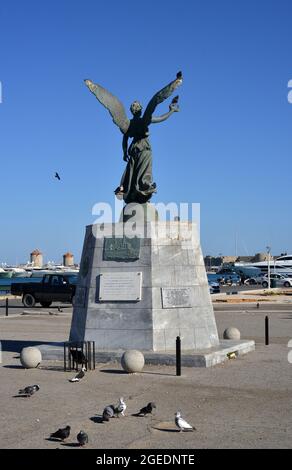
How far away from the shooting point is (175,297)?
1545 cm

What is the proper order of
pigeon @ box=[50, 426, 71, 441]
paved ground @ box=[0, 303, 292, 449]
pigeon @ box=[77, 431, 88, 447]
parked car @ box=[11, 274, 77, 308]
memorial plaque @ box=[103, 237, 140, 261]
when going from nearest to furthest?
1. pigeon @ box=[77, 431, 88, 447]
2. pigeon @ box=[50, 426, 71, 441]
3. paved ground @ box=[0, 303, 292, 449]
4. memorial plaque @ box=[103, 237, 140, 261]
5. parked car @ box=[11, 274, 77, 308]

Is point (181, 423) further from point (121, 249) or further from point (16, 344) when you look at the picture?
point (16, 344)

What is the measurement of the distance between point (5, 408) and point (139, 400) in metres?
2.10

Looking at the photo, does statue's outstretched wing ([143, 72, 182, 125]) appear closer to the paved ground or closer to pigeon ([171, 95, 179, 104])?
pigeon ([171, 95, 179, 104])

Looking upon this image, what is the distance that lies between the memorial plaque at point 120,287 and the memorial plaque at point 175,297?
59 centimetres

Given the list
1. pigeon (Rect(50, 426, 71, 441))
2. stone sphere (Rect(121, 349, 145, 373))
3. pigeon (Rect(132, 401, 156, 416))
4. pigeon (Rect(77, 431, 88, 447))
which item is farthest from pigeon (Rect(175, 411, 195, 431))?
stone sphere (Rect(121, 349, 145, 373))

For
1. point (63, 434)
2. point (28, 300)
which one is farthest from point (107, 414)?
point (28, 300)

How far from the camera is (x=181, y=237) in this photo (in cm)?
1599

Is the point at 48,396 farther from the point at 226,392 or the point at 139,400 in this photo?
the point at 226,392

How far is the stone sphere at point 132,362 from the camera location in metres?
13.2

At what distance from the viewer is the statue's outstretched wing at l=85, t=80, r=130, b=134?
1667 cm

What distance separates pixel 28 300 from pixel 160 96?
23.9 m

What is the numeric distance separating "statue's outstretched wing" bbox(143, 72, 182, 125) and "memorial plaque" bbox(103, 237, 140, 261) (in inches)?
121
